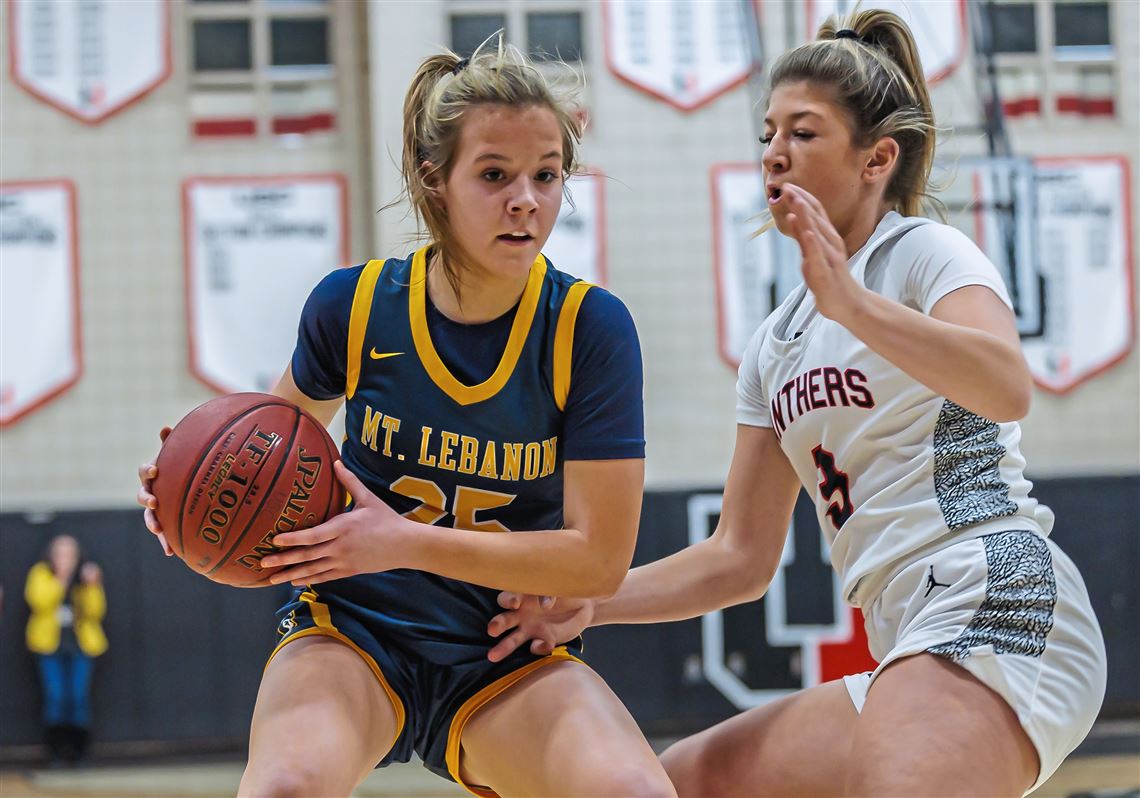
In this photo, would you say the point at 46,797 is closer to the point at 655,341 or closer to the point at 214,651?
the point at 214,651

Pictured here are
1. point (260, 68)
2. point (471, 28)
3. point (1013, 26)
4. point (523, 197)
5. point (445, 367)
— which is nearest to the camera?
point (523, 197)

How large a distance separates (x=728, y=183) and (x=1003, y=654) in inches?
268

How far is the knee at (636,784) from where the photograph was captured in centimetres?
190

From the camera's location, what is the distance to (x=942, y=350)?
6.09ft

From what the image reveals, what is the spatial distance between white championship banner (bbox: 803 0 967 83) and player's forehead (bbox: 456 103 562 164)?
6.44 m

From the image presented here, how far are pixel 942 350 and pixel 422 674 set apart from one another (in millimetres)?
1084

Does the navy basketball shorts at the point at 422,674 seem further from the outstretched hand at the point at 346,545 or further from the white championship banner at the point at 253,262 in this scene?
the white championship banner at the point at 253,262

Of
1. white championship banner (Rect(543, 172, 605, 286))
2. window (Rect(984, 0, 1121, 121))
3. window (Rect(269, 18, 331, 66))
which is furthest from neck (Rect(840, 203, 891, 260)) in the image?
window (Rect(269, 18, 331, 66))

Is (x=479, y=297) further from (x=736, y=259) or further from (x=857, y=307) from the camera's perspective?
(x=736, y=259)

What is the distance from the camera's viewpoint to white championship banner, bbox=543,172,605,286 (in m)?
8.27

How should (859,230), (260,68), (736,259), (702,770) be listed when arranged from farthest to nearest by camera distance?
(260,68)
(736,259)
(702,770)
(859,230)

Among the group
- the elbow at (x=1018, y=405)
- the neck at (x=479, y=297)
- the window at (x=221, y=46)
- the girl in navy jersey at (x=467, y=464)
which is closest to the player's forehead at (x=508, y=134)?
the girl in navy jersey at (x=467, y=464)

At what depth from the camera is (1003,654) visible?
1.98 m

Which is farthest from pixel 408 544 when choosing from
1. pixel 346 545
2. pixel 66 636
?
pixel 66 636
